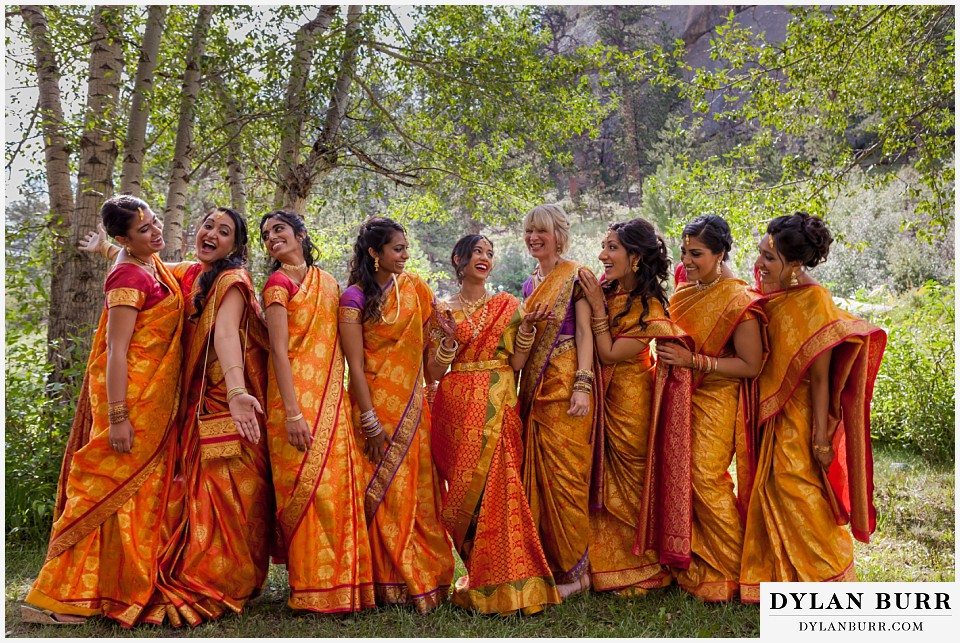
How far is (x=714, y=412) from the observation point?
3.65 m

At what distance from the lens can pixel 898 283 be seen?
18.9 metres

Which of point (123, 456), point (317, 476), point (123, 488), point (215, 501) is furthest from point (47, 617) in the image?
point (317, 476)

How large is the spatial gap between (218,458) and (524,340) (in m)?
1.57

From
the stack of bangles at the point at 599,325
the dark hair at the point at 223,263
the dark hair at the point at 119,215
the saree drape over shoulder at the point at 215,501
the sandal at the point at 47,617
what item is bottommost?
the sandal at the point at 47,617

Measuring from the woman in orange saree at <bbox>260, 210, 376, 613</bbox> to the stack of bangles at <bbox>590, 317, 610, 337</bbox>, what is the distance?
129 cm

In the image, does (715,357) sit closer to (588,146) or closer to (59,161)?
(59,161)

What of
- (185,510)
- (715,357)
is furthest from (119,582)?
(715,357)

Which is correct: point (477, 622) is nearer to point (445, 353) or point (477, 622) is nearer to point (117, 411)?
point (445, 353)

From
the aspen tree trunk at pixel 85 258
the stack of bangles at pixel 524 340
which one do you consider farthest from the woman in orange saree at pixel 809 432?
the aspen tree trunk at pixel 85 258

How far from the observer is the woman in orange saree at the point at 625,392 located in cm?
365

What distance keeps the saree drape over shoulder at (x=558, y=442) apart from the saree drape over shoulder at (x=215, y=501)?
1343 millimetres

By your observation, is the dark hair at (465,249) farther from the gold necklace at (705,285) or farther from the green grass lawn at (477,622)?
the green grass lawn at (477,622)

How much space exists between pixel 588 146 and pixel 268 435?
27.6m

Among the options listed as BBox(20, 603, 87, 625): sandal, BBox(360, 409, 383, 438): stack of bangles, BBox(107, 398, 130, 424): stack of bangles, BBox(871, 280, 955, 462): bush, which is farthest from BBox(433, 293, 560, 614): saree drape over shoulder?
BBox(871, 280, 955, 462): bush
